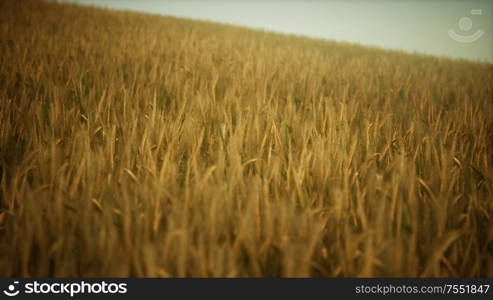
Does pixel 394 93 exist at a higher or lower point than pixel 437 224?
higher

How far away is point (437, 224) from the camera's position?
17.1 inches

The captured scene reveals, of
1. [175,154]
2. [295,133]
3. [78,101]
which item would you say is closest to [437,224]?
[295,133]

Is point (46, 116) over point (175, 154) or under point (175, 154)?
over

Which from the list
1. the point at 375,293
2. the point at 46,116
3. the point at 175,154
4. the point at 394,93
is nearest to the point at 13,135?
the point at 46,116

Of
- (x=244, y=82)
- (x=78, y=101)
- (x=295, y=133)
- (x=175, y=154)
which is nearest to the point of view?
(x=175, y=154)

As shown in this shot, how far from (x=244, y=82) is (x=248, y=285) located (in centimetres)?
127

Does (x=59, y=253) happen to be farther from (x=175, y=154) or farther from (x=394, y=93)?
(x=394, y=93)

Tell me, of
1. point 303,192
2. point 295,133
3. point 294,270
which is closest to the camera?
point 294,270

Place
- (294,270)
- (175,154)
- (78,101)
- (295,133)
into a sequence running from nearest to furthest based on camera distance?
(294,270)
(175,154)
(295,133)
(78,101)

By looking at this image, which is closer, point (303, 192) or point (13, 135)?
point (303, 192)

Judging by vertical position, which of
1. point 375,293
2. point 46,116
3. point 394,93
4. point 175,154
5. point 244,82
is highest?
point 244,82

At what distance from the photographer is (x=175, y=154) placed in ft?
2.17

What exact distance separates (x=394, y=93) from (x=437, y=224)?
136 cm

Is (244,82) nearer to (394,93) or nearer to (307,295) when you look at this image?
(394,93)
